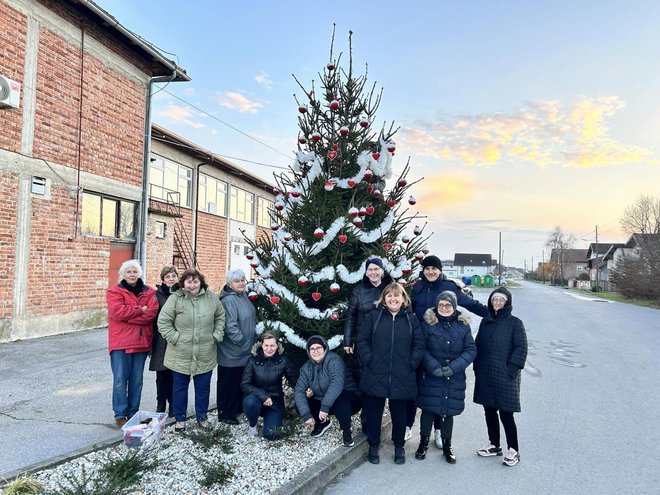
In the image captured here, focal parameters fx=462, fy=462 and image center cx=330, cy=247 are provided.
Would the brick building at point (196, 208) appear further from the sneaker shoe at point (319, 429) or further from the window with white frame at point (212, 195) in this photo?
the sneaker shoe at point (319, 429)

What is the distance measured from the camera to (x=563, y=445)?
509 cm

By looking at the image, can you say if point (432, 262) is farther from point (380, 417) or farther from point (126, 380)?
point (126, 380)

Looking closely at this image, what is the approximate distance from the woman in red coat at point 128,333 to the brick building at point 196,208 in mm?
8420

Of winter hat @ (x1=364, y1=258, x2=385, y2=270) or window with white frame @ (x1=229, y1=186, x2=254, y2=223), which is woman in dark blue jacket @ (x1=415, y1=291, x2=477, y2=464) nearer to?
winter hat @ (x1=364, y1=258, x2=385, y2=270)

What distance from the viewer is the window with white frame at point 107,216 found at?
11.5 meters

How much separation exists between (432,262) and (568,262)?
108075mm

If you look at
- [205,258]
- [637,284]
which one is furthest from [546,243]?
[205,258]

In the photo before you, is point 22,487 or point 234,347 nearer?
point 22,487

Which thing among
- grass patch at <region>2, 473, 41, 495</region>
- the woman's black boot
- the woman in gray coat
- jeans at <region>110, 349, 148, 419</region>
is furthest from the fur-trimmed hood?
grass patch at <region>2, 473, 41, 495</region>

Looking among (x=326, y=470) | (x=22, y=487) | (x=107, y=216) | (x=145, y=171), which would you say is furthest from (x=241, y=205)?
(x=22, y=487)

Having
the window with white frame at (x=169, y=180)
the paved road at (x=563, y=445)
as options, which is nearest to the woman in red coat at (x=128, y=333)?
the paved road at (x=563, y=445)

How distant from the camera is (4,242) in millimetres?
9398

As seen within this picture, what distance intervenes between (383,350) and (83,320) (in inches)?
377

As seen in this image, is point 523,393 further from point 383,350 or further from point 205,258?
point 205,258
